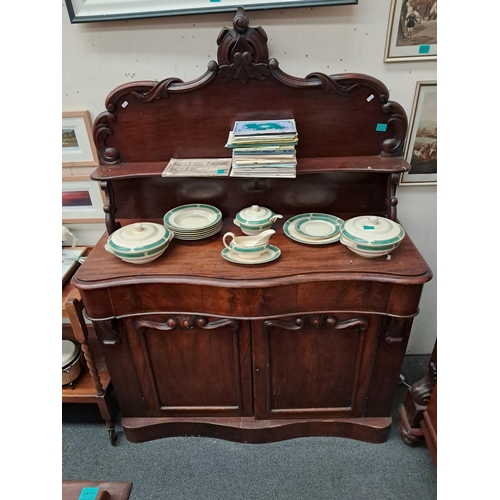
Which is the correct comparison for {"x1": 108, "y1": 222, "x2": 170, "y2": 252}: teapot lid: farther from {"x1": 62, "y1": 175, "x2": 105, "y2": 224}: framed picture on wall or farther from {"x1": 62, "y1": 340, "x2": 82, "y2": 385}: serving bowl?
{"x1": 62, "y1": 340, "x2": 82, "y2": 385}: serving bowl

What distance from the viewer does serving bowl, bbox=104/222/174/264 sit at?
48.2 inches

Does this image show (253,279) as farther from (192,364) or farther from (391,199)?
(391,199)

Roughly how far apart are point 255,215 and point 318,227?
0.80ft

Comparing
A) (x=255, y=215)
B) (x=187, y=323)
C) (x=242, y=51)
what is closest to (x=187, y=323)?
(x=187, y=323)

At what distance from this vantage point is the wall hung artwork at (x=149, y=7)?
121 centimetres

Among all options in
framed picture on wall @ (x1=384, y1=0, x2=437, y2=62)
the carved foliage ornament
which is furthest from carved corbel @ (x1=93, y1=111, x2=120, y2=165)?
framed picture on wall @ (x1=384, y1=0, x2=437, y2=62)

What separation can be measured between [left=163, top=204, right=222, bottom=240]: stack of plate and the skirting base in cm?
81

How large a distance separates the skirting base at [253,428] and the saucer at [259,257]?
2.47ft

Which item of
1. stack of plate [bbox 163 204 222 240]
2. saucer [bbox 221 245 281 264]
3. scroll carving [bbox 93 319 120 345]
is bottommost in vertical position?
scroll carving [bbox 93 319 120 345]

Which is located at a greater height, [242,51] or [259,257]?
[242,51]

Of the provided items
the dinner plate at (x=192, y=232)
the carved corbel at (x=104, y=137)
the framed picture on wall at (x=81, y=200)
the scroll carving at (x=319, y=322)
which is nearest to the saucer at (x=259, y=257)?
the dinner plate at (x=192, y=232)

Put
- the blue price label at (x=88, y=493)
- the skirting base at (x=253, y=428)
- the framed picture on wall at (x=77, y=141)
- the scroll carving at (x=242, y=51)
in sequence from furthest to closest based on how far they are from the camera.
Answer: the skirting base at (x=253, y=428) < the framed picture on wall at (x=77, y=141) < the scroll carving at (x=242, y=51) < the blue price label at (x=88, y=493)

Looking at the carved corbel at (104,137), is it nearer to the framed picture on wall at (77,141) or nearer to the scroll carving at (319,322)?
the framed picture on wall at (77,141)

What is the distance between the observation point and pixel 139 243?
1233 mm
